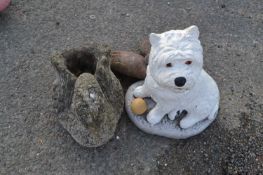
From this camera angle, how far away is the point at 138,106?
5.23 feet

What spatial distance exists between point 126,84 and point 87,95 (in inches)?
16.2

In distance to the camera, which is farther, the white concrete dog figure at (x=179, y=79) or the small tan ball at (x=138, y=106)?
the small tan ball at (x=138, y=106)

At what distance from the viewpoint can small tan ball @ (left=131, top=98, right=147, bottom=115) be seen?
159 centimetres

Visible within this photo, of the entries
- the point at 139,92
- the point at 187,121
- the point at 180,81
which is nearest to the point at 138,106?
the point at 139,92

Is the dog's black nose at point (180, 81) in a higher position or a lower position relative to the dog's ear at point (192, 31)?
lower

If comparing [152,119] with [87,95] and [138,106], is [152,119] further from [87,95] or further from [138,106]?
[87,95]

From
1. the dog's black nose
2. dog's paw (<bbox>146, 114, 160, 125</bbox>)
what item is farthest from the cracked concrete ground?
the dog's black nose

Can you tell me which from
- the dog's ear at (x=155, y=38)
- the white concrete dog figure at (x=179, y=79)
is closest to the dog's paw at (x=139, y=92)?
the white concrete dog figure at (x=179, y=79)

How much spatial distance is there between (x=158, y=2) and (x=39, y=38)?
648 mm

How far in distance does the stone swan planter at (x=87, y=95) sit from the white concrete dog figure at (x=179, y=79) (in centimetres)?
15

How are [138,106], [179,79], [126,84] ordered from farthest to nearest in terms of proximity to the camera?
[126,84], [138,106], [179,79]

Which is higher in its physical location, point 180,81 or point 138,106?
point 180,81

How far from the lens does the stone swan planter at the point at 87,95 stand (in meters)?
1.40

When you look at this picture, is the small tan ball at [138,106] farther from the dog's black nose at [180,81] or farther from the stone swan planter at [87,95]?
the dog's black nose at [180,81]
